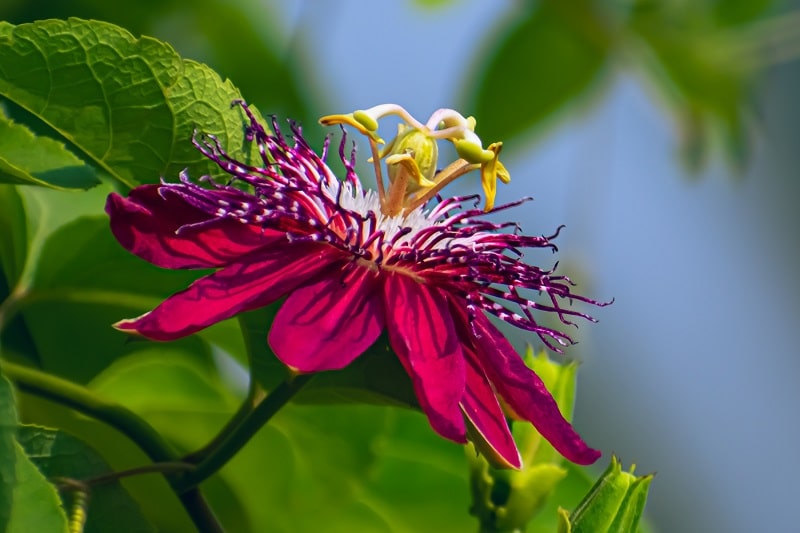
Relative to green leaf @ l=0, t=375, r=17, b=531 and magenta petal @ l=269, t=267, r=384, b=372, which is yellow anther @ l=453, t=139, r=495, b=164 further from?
green leaf @ l=0, t=375, r=17, b=531

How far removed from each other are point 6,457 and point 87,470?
0.09 metres

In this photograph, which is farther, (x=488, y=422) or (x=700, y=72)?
(x=700, y=72)

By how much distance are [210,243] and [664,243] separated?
11.8 ft

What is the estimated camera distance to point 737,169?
1208 mm

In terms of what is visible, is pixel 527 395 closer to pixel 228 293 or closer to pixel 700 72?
pixel 228 293

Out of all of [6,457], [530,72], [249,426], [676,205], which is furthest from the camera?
[676,205]

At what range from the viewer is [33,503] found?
339 millimetres

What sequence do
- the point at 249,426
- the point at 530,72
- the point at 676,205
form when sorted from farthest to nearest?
1. the point at 676,205
2. the point at 530,72
3. the point at 249,426

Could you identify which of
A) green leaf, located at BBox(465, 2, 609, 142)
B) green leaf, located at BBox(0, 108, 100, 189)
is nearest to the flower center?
green leaf, located at BBox(0, 108, 100, 189)

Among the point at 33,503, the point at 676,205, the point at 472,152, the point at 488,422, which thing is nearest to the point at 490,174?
the point at 472,152

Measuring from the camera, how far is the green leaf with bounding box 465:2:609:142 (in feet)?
3.79

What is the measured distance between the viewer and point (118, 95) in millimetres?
424

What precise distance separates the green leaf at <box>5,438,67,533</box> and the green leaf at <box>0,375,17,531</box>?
0.05 feet

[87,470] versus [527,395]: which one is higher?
[527,395]
